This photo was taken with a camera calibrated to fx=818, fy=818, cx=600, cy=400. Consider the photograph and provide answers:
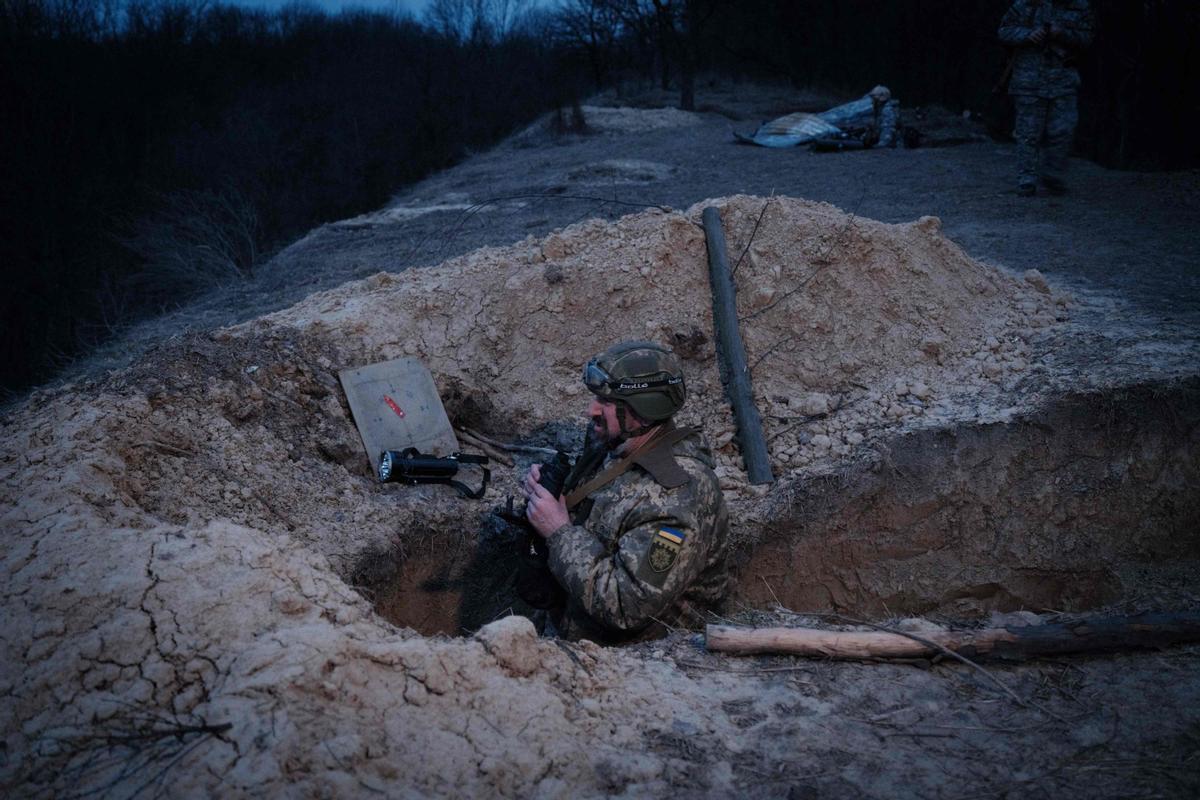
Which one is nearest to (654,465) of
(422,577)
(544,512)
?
(544,512)

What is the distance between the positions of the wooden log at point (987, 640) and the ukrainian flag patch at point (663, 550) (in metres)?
0.35

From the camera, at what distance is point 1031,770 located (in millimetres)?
2562

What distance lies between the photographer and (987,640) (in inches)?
124

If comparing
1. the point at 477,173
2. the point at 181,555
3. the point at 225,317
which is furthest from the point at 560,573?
the point at 477,173

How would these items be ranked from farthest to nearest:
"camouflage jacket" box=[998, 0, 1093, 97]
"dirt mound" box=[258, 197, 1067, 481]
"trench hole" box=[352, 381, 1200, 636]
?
"camouflage jacket" box=[998, 0, 1093, 97]
"dirt mound" box=[258, 197, 1067, 481]
"trench hole" box=[352, 381, 1200, 636]

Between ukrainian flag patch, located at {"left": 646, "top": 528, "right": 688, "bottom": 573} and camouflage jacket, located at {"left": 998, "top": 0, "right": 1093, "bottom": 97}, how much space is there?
326 inches

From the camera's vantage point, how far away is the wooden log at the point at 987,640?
3.15 metres

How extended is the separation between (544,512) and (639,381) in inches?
29.3

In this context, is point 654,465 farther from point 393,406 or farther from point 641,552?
point 393,406

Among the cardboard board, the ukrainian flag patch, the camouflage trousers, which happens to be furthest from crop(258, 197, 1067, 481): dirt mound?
the camouflage trousers

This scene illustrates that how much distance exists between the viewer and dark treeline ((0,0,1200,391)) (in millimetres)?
11414

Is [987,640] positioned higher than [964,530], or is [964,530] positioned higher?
[987,640]

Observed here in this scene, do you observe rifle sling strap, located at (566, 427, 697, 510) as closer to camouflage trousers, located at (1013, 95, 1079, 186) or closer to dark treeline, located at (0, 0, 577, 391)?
dark treeline, located at (0, 0, 577, 391)

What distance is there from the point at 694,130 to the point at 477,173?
16.6 feet
